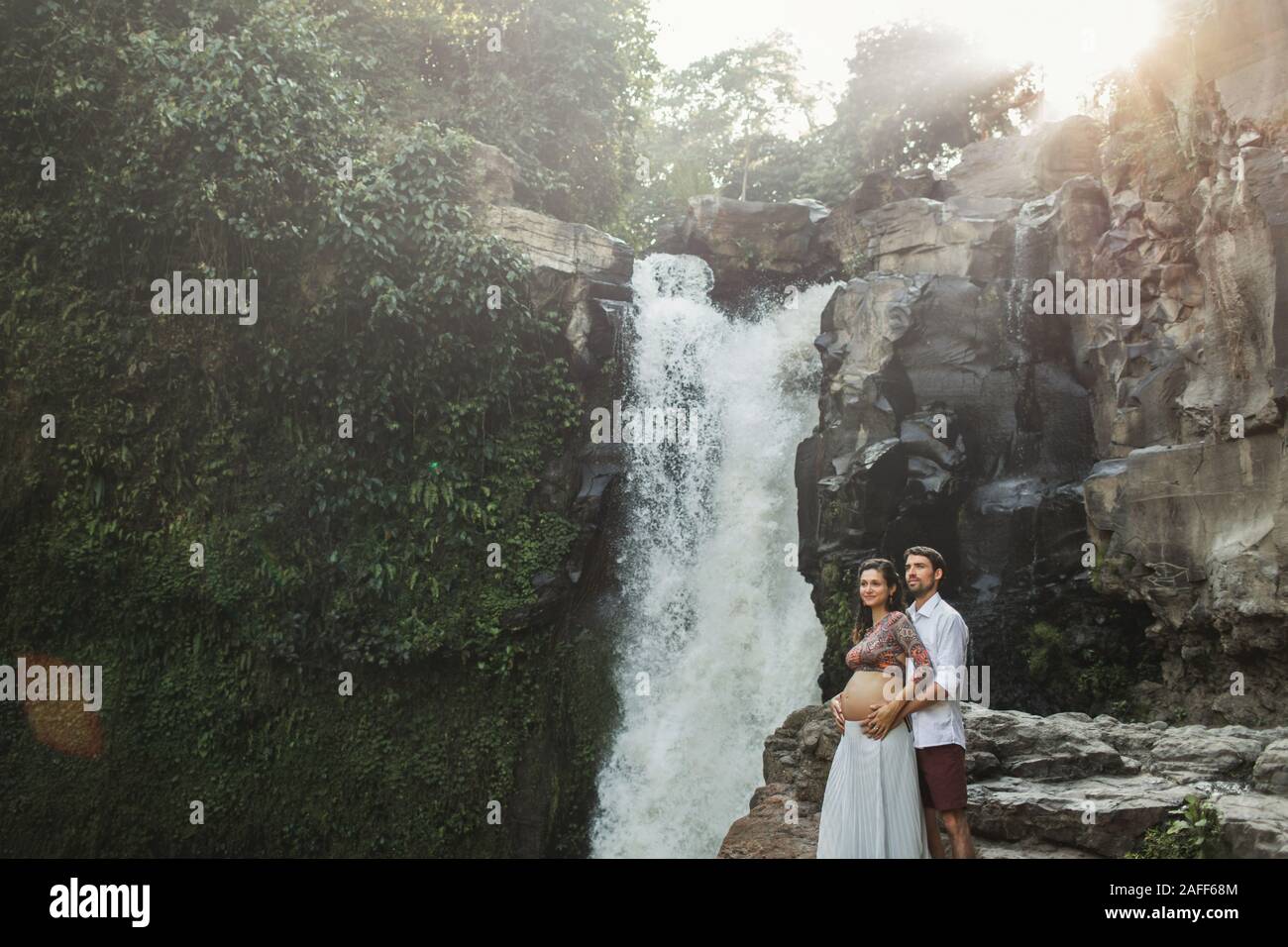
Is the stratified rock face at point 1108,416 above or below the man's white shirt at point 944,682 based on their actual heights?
above

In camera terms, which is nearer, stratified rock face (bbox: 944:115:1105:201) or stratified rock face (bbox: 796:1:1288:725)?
stratified rock face (bbox: 796:1:1288:725)

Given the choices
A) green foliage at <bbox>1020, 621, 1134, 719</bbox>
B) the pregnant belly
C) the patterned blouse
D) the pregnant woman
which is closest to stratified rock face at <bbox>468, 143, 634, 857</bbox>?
green foliage at <bbox>1020, 621, 1134, 719</bbox>

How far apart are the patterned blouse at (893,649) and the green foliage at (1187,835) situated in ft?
6.82

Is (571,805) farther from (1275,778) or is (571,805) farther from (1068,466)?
→ (1275,778)

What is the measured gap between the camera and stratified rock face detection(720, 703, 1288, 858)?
662 cm

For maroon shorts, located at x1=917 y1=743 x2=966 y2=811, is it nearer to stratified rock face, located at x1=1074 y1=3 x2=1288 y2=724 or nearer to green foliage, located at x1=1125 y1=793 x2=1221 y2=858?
green foliage, located at x1=1125 y1=793 x2=1221 y2=858

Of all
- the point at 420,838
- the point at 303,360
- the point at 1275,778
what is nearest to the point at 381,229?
the point at 303,360

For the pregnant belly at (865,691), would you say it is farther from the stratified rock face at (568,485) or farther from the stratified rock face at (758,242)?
the stratified rock face at (758,242)

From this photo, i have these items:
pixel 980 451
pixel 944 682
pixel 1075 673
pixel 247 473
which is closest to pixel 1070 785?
pixel 944 682

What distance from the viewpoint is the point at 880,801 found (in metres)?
5.77

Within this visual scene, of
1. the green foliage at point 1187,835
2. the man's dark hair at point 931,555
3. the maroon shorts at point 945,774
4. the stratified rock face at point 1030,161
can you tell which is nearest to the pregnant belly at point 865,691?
the maroon shorts at point 945,774

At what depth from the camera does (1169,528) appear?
1138 centimetres

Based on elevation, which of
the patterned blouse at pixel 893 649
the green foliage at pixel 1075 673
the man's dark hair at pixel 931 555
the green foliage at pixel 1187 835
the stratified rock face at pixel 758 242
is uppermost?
the stratified rock face at pixel 758 242

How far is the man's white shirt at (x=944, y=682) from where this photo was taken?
5.76 m
